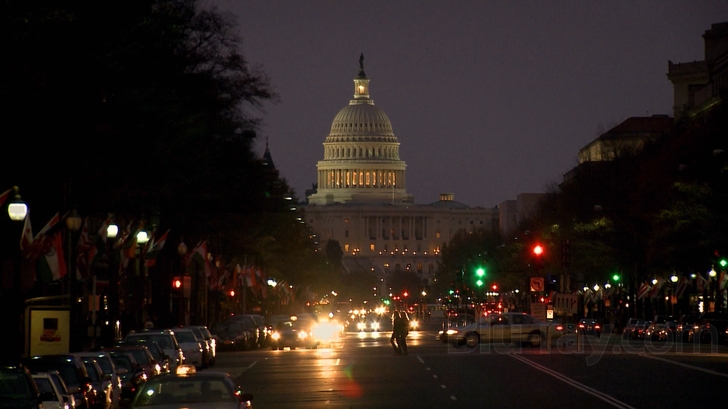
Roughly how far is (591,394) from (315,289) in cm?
13927

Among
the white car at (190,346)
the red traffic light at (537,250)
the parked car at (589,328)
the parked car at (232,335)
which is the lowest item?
the white car at (190,346)

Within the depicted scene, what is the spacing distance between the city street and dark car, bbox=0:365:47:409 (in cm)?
931

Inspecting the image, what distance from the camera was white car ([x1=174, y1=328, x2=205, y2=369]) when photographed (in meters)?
42.1

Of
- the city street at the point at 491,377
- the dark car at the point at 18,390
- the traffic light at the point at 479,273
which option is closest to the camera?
the dark car at the point at 18,390

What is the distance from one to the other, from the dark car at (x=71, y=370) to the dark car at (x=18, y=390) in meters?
2.39

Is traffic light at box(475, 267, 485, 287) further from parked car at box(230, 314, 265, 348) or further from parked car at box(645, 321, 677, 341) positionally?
parked car at box(230, 314, 265, 348)

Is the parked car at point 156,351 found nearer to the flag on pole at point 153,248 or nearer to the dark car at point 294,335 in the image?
the flag on pole at point 153,248

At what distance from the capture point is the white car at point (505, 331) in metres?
57.7

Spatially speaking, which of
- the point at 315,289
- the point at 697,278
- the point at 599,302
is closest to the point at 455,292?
the point at 315,289

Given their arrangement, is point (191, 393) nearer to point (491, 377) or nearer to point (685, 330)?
point (491, 377)

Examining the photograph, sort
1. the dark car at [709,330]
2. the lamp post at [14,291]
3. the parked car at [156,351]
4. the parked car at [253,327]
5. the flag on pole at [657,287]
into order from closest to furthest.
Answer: the lamp post at [14,291] < the parked car at [156,351] < the dark car at [709,330] < the parked car at [253,327] < the flag on pole at [657,287]

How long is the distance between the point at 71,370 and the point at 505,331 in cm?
3703

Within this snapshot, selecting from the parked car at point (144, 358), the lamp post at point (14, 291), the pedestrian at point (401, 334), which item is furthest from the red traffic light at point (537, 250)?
the parked car at point (144, 358)

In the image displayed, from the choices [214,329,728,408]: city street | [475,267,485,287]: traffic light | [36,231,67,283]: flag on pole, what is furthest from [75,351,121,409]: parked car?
[475,267,485,287]: traffic light
